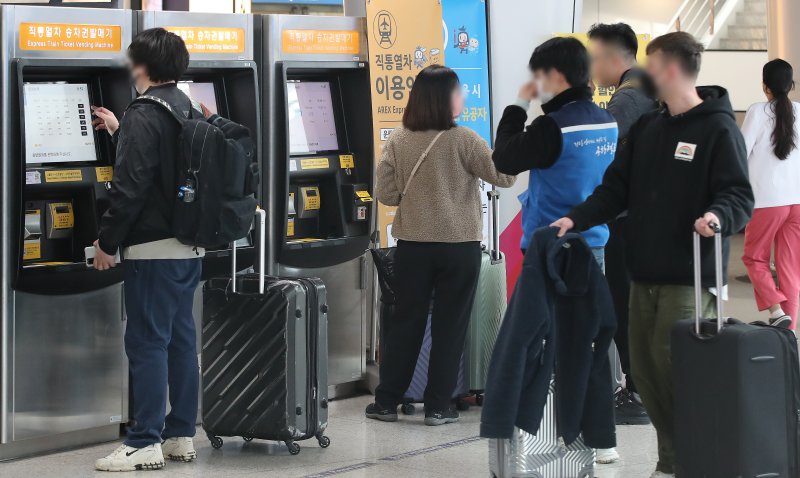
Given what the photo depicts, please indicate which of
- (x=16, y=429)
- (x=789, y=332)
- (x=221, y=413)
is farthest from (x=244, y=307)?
(x=789, y=332)

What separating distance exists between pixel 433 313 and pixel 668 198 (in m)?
1.51

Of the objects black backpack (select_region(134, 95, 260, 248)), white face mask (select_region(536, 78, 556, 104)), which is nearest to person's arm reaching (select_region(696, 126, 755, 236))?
white face mask (select_region(536, 78, 556, 104))

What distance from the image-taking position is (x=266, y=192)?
16.1ft

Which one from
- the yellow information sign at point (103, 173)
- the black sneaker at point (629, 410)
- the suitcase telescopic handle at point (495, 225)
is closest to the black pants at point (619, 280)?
the black sneaker at point (629, 410)

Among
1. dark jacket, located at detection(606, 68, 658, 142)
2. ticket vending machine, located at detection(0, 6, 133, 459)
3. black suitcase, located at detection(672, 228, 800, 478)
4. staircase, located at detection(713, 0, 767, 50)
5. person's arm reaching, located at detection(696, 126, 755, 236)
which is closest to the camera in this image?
black suitcase, located at detection(672, 228, 800, 478)

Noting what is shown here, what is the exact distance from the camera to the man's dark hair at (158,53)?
3.89 metres

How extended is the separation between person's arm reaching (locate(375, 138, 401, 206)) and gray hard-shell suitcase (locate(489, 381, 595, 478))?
1.34 m

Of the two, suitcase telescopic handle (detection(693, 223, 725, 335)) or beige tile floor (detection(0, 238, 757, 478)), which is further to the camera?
beige tile floor (detection(0, 238, 757, 478))

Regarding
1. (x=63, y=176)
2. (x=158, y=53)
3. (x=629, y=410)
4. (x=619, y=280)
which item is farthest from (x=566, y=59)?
(x=63, y=176)

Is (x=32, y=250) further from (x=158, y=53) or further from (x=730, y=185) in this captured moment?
(x=730, y=185)

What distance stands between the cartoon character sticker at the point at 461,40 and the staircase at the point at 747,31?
32.2 feet

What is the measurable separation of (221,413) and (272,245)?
93 cm

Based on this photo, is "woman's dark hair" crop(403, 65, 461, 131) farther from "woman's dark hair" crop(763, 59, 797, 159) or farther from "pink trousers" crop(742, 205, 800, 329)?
"pink trousers" crop(742, 205, 800, 329)

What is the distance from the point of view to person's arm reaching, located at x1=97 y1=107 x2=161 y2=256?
3811mm
